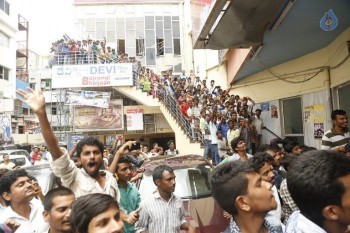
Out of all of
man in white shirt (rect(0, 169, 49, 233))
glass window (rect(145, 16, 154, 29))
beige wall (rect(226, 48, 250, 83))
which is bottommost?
man in white shirt (rect(0, 169, 49, 233))

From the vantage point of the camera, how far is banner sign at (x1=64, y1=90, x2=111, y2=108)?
18.1m

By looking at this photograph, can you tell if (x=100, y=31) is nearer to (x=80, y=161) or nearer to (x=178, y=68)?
(x=178, y=68)

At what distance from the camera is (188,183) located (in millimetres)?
5266

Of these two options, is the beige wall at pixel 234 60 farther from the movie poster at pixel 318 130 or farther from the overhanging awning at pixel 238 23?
the movie poster at pixel 318 130

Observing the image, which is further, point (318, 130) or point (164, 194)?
point (318, 130)

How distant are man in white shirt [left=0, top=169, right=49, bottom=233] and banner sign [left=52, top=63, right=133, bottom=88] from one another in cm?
1491

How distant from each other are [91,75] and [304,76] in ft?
42.1

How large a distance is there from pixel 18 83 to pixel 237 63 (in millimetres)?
25208

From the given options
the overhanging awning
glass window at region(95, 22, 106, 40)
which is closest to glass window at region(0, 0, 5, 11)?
glass window at region(95, 22, 106, 40)

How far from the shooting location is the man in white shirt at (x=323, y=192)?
4.67 feet

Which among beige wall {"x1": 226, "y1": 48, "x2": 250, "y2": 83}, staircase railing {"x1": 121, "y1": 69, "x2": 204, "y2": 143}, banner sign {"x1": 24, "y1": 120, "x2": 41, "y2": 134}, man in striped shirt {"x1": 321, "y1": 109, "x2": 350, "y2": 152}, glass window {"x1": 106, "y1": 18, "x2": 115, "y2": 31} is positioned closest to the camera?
man in striped shirt {"x1": 321, "y1": 109, "x2": 350, "y2": 152}

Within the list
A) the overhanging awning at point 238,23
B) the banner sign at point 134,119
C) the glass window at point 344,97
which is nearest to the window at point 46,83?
the banner sign at point 134,119

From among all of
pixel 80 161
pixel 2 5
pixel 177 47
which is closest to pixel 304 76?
pixel 80 161

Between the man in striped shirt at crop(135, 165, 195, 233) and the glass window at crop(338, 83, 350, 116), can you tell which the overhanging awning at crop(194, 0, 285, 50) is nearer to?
the glass window at crop(338, 83, 350, 116)
